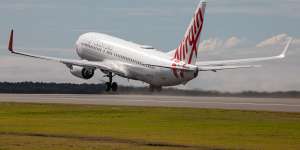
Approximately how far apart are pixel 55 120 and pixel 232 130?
12.4 meters

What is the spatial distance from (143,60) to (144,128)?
53478mm

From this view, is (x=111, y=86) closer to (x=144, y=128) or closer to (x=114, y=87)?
(x=114, y=87)

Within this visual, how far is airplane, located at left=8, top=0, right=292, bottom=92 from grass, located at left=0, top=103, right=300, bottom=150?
27429mm

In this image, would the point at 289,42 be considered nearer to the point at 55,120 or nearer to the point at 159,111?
the point at 159,111

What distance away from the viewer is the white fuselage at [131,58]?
300 feet

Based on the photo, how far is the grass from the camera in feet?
114

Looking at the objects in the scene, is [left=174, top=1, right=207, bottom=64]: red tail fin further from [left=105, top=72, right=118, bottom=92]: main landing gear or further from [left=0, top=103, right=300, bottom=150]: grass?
[left=0, top=103, right=300, bottom=150]: grass

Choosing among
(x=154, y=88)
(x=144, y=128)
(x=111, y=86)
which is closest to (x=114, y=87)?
(x=111, y=86)

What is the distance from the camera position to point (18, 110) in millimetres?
60656

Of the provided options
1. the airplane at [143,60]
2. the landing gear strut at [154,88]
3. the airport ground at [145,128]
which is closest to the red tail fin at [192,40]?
the airplane at [143,60]

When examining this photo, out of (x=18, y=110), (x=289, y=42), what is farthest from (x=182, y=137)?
(x=289, y=42)

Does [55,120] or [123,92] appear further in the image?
[123,92]

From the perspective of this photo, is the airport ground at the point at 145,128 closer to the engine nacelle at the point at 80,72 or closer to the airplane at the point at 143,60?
the airplane at the point at 143,60

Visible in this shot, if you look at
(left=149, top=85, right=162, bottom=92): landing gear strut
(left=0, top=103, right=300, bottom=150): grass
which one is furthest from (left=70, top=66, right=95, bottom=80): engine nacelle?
(left=0, top=103, right=300, bottom=150): grass
